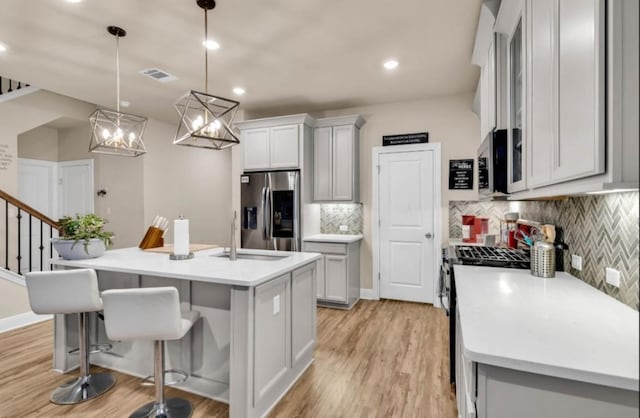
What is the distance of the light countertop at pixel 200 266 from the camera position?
6.23ft

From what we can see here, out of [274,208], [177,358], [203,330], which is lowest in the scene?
[177,358]

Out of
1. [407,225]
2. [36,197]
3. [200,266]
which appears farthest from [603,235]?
[36,197]

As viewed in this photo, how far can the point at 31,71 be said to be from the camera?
11.3ft

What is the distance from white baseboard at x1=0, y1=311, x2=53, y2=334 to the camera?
11.2 feet

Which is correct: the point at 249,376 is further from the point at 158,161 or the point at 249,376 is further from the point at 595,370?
the point at 158,161

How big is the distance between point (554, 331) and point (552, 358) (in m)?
0.19

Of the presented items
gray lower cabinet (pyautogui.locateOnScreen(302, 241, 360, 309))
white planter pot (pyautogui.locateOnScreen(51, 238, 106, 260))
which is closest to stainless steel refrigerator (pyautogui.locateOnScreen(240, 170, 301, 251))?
gray lower cabinet (pyautogui.locateOnScreen(302, 241, 360, 309))

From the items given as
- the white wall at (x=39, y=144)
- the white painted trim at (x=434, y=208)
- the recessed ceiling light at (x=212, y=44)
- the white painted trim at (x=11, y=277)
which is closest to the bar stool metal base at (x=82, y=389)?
→ the white painted trim at (x=11, y=277)

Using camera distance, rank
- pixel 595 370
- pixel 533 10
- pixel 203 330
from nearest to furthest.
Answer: pixel 595 370 → pixel 533 10 → pixel 203 330

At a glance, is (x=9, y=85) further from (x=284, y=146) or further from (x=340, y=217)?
(x=340, y=217)

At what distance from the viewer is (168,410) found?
2.04 metres

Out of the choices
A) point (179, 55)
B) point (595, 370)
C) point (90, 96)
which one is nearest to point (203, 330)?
point (595, 370)

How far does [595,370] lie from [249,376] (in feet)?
5.38

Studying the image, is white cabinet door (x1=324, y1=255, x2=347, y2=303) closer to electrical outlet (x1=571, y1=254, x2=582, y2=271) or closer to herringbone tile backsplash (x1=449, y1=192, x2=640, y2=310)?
herringbone tile backsplash (x1=449, y1=192, x2=640, y2=310)
